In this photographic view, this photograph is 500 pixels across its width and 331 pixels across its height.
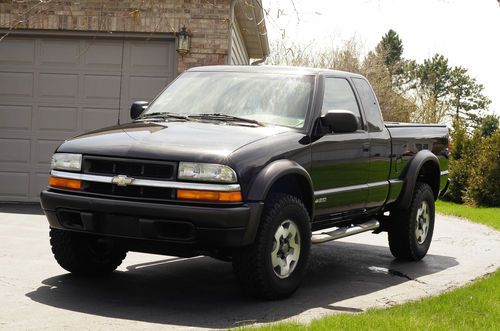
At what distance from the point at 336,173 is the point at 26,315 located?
10.1 feet

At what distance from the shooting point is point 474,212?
17234mm

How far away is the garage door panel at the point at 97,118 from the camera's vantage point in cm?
1448

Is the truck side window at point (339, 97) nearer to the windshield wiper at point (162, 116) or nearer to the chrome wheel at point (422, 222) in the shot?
the windshield wiper at point (162, 116)

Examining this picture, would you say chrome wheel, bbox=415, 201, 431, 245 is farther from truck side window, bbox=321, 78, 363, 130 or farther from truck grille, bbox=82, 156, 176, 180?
truck grille, bbox=82, 156, 176, 180

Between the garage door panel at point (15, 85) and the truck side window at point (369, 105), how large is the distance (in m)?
7.66

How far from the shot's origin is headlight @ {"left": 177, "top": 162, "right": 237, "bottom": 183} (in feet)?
20.2

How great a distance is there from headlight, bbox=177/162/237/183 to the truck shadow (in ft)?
3.30

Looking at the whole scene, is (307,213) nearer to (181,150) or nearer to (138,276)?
(181,150)

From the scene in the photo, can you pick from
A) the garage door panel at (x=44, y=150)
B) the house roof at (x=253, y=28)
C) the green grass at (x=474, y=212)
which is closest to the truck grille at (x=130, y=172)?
the garage door panel at (x=44, y=150)

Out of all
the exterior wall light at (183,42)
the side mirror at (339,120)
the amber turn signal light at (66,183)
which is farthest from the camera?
the exterior wall light at (183,42)

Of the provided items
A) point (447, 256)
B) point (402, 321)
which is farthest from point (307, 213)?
point (447, 256)

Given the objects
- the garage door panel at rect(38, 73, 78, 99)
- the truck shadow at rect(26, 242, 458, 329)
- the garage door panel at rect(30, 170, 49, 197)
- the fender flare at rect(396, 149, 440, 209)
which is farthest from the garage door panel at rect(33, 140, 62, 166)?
the fender flare at rect(396, 149, 440, 209)

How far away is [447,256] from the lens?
33.6 ft

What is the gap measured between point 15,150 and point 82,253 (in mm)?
7950
